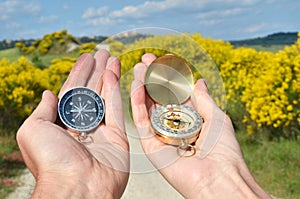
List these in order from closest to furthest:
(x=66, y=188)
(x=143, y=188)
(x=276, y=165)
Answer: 1. (x=66, y=188)
2. (x=143, y=188)
3. (x=276, y=165)

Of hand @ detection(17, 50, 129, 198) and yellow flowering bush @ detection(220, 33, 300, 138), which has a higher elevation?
hand @ detection(17, 50, 129, 198)

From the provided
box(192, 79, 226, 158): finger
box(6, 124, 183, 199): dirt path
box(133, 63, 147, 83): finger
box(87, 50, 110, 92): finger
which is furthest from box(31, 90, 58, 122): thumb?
box(6, 124, 183, 199): dirt path

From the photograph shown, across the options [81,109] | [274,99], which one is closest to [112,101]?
[81,109]

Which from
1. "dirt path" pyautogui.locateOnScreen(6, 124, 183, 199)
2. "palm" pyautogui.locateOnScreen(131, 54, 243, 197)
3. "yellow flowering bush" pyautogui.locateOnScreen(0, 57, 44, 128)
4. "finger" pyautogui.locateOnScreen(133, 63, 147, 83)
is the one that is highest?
"finger" pyautogui.locateOnScreen(133, 63, 147, 83)

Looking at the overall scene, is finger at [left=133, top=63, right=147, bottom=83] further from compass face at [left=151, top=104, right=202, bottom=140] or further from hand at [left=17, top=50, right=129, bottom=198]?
compass face at [left=151, top=104, right=202, bottom=140]

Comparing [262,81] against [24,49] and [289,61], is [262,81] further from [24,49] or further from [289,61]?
[24,49]

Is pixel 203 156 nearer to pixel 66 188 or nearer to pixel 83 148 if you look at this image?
pixel 83 148
